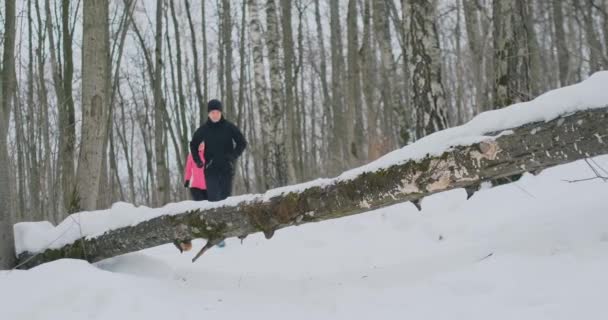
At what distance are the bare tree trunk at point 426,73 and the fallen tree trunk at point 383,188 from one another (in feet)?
7.71

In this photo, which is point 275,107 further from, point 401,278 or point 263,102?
point 401,278

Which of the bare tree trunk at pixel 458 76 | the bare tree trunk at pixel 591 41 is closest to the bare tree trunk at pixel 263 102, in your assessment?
the bare tree trunk at pixel 591 41

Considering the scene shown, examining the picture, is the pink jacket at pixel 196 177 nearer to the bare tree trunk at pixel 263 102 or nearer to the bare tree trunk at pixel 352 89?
the bare tree trunk at pixel 263 102

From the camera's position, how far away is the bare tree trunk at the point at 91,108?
4473 millimetres

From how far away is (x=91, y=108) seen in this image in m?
4.52

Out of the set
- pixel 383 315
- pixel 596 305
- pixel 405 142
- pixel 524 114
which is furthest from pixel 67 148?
pixel 596 305

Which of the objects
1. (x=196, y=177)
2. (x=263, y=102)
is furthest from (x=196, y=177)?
(x=263, y=102)

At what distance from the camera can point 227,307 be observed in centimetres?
298

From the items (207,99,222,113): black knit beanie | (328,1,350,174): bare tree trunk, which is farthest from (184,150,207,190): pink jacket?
(328,1,350,174): bare tree trunk

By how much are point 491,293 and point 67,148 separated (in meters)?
6.16

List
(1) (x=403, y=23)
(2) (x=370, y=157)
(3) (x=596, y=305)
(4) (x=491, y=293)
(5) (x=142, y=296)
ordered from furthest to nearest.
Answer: (2) (x=370, y=157), (1) (x=403, y=23), (5) (x=142, y=296), (4) (x=491, y=293), (3) (x=596, y=305)

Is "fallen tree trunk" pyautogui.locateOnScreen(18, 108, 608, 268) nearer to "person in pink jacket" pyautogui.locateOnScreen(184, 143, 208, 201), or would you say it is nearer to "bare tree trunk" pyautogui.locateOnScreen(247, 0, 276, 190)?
"person in pink jacket" pyautogui.locateOnScreen(184, 143, 208, 201)

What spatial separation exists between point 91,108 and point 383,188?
3.02 meters

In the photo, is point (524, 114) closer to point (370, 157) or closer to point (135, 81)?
point (370, 157)
